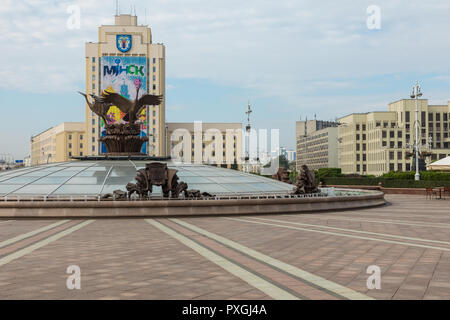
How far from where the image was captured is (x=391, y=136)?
9275 centimetres

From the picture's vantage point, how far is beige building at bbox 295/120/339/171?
4621 inches

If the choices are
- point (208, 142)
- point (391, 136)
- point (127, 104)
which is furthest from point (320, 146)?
point (127, 104)

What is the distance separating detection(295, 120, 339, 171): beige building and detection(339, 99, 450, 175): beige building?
10002mm

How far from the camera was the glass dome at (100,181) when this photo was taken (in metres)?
18.1

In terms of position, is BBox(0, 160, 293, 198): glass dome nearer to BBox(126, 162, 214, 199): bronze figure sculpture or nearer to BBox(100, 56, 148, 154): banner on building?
BBox(126, 162, 214, 199): bronze figure sculpture

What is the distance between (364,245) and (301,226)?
3430mm

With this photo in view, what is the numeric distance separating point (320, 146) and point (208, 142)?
107 ft

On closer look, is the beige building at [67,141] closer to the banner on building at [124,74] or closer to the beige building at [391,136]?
the banner on building at [124,74]

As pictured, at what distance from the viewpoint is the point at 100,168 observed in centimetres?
2128

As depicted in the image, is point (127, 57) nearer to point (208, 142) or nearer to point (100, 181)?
point (208, 142)

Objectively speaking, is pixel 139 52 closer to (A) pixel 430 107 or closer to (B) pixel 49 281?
(A) pixel 430 107

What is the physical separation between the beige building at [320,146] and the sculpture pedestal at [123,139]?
81.3 metres

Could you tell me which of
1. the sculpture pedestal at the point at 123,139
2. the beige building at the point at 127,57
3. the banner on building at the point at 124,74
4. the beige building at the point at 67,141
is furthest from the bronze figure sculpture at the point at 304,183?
the beige building at the point at 67,141
